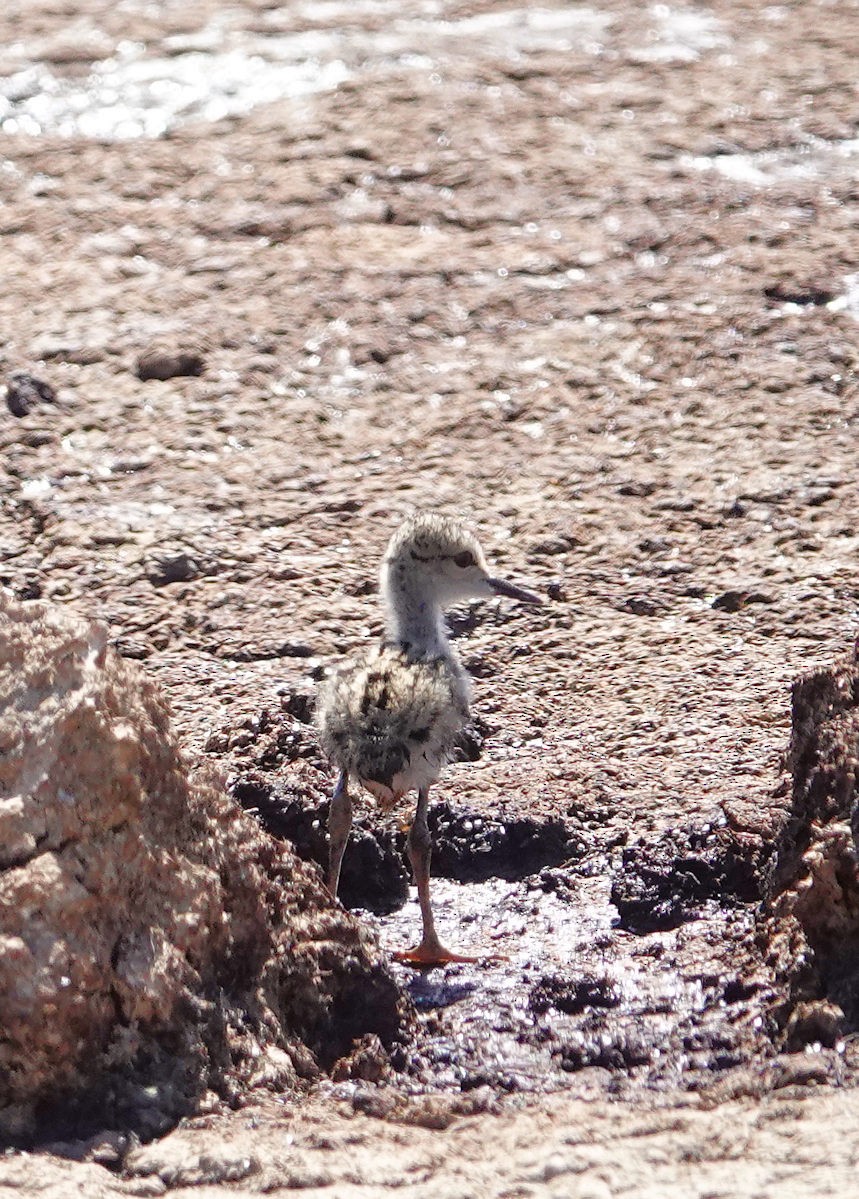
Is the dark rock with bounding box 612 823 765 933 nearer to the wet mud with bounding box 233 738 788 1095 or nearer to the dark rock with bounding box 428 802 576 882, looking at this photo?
the wet mud with bounding box 233 738 788 1095

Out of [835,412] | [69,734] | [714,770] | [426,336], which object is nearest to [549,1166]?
[69,734]

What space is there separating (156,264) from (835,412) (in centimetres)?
308

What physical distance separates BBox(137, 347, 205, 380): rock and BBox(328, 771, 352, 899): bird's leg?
291 cm

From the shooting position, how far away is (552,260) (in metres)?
8.11

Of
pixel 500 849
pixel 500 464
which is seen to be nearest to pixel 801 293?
pixel 500 464

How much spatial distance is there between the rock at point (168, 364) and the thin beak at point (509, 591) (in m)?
2.04

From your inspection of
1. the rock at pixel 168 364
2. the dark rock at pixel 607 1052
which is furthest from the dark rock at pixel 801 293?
the dark rock at pixel 607 1052

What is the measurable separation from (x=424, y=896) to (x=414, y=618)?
1154 mm

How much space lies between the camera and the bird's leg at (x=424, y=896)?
4.56 m

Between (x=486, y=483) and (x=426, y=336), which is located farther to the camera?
(x=426, y=336)

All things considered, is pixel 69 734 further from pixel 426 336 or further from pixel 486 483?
pixel 426 336

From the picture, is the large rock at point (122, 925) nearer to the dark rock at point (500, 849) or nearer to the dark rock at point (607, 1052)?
the dark rock at point (607, 1052)

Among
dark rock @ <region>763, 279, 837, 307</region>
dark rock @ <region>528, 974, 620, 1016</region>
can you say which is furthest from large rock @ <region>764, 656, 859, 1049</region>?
dark rock @ <region>763, 279, 837, 307</region>

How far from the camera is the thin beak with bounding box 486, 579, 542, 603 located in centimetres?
589
